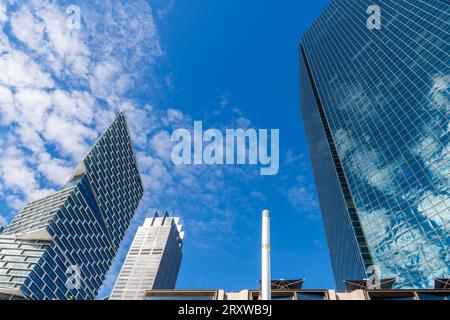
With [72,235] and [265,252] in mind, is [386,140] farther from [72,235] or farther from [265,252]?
[72,235]

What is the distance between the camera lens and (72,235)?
14488 centimetres

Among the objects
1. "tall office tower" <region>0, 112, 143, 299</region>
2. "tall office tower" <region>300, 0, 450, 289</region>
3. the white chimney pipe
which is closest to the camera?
the white chimney pipe

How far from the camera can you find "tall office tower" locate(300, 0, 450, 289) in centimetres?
7381

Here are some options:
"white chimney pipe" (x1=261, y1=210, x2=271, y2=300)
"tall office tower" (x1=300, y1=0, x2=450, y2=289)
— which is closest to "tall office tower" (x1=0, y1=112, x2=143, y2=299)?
"tall office tower" (x1=300, y1=0, x2=450, y2=289)

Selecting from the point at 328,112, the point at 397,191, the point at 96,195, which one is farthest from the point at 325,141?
the point at 96,195

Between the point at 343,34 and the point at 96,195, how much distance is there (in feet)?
406

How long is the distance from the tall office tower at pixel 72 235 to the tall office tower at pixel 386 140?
9704 cm

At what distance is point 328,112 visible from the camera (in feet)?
433

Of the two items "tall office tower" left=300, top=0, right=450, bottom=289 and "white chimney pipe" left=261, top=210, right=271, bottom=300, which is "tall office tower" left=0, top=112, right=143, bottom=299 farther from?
"white chimney pipe" left=261, top=210, right=271, bottom=300

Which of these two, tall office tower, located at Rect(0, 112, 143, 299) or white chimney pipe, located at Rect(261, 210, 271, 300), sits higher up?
tall office tower, located at Rect(0, 112, 143, 299)

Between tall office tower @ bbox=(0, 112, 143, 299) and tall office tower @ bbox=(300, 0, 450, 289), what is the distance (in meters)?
97.0

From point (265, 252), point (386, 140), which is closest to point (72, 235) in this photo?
point (386, 140)

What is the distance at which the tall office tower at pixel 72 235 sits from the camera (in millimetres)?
121125

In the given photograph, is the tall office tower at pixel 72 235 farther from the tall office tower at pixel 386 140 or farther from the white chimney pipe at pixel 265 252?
the white chimney pipe at pixel 265 252
